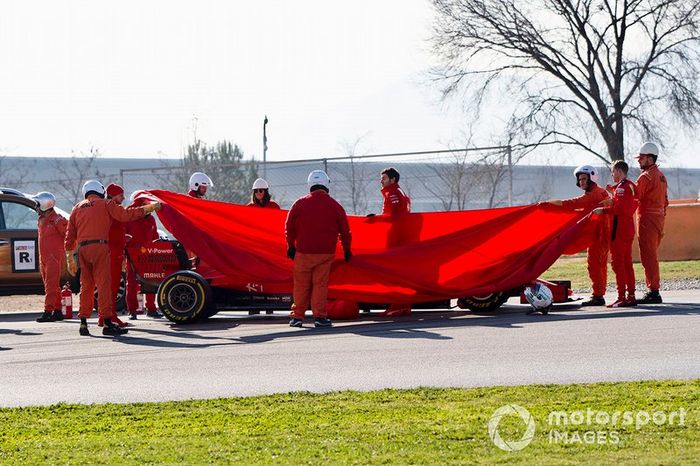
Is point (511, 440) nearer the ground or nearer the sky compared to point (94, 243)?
nearer the ground

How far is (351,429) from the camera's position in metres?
8.13

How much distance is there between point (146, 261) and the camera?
17.2 meters

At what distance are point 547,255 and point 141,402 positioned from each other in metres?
8.29

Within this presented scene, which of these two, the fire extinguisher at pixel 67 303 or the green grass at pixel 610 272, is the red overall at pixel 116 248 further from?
the green grass at pixel 610 272

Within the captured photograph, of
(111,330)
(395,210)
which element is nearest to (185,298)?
(111,330)

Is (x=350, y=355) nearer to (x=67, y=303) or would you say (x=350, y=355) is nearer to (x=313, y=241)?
(x=313, y=241)

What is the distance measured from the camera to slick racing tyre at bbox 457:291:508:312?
16.7m

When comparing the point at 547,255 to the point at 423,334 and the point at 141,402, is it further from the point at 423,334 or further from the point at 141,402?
the point at 141,402

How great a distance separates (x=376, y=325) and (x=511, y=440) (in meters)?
7.87

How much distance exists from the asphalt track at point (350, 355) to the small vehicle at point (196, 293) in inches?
9.5

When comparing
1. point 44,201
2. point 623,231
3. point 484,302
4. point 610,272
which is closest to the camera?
point 484,302

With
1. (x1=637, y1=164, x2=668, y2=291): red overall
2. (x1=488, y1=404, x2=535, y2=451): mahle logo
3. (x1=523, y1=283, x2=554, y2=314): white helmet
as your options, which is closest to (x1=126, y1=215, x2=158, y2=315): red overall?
(x1=523, y1=283, x2=554, y2=314): white helmet

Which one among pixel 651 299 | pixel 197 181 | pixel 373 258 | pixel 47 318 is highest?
pixel 197 181

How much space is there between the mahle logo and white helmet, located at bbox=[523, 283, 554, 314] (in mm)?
7302
